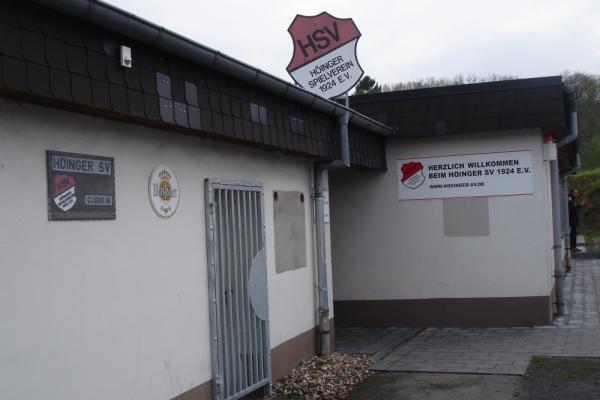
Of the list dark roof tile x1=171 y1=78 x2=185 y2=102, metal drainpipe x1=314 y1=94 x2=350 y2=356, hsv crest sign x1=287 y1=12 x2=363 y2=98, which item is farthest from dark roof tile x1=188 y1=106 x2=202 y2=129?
hsv crest sign x1=287 y1=12 x2=363 y2=98

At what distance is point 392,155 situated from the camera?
36.4 ft

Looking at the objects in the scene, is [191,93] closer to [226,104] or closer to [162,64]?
[162,64]

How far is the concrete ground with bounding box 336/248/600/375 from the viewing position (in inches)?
323

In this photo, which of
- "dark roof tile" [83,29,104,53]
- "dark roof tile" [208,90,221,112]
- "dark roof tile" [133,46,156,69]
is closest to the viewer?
"dark roof tile" [83,29,104,53]

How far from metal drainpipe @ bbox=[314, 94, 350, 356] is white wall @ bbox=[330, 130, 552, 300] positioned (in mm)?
2661

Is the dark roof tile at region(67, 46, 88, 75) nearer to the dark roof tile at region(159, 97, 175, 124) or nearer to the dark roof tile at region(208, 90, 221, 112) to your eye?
the dark roof tile at region(159, 97, 175, 124)

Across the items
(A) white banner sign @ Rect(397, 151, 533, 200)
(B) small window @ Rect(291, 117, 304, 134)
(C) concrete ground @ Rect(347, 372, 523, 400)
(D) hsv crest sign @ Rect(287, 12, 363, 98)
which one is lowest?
(C) concrete ground @ Rect(347, 372, 523, 400)

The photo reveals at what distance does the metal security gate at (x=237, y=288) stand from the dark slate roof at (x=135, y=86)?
60 cm

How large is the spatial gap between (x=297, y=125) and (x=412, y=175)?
155 inches

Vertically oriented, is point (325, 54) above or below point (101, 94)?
above

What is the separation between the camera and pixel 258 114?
6.61 meters

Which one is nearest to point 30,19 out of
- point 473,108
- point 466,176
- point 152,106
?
point 152,106

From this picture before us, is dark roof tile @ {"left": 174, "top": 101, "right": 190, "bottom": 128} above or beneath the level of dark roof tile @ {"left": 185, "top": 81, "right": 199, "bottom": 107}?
beneath

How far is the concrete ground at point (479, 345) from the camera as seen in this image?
820cm
